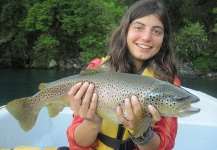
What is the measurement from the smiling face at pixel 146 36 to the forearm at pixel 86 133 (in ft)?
3.00

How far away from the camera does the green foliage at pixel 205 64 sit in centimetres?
3165

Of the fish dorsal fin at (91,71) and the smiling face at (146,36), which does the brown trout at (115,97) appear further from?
the smiling face at (146,36)

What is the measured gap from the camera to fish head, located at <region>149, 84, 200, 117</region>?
2.52 meters

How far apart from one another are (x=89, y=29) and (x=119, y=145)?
34.3 meters

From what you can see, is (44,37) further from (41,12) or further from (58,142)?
(58,142)

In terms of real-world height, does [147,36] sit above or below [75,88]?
above

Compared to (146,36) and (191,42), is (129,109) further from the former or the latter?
(191,42)

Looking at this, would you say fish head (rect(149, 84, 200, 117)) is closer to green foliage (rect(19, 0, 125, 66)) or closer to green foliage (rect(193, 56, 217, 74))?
green foliage (rect(193, 56, 217, 74))

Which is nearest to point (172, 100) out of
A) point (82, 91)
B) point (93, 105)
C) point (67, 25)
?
point (93, 105)

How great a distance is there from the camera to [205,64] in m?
32.1

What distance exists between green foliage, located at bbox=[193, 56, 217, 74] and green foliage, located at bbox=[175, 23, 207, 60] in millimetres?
774

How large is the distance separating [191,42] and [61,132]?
96.2 feet

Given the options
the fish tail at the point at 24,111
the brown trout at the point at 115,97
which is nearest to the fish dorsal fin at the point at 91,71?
the brown trout at the point at 115,97

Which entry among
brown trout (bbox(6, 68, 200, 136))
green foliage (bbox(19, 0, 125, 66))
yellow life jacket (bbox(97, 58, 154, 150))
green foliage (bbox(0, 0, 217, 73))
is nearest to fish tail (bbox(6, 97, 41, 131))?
brown trout (bbox(6, 68, 200, 136))
